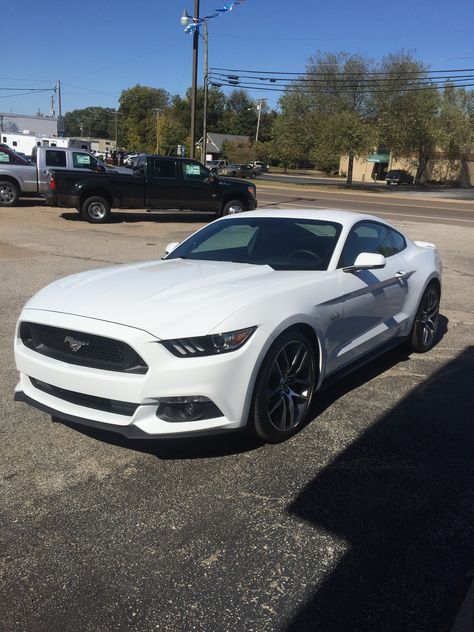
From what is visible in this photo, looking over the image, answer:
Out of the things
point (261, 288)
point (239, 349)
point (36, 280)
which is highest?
point (261, 288)

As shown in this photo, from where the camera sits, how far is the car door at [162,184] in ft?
54.1

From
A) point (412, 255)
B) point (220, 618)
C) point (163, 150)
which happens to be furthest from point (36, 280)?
point (163, 150)

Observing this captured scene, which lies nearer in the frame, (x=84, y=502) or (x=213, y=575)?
(x=213, y=575)

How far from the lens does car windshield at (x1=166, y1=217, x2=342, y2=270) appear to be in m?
4.44

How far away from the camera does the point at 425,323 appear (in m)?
5.77

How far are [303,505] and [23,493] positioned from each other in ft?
5.00

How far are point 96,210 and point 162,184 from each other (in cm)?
208

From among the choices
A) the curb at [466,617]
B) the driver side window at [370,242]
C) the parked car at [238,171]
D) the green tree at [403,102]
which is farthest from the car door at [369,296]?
the parked car at [238,171]

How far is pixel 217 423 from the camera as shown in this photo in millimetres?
3193

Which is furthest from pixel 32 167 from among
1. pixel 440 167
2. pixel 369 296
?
pixel 440 167

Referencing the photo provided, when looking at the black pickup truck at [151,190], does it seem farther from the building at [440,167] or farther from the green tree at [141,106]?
the green tree at [141,106]

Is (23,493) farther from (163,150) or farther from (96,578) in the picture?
(163,150)

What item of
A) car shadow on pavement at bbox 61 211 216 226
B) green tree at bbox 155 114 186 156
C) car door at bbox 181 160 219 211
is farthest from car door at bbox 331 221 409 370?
green tree at bbox 155 114 186 156

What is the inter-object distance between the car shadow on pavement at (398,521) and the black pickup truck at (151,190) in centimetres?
1314
